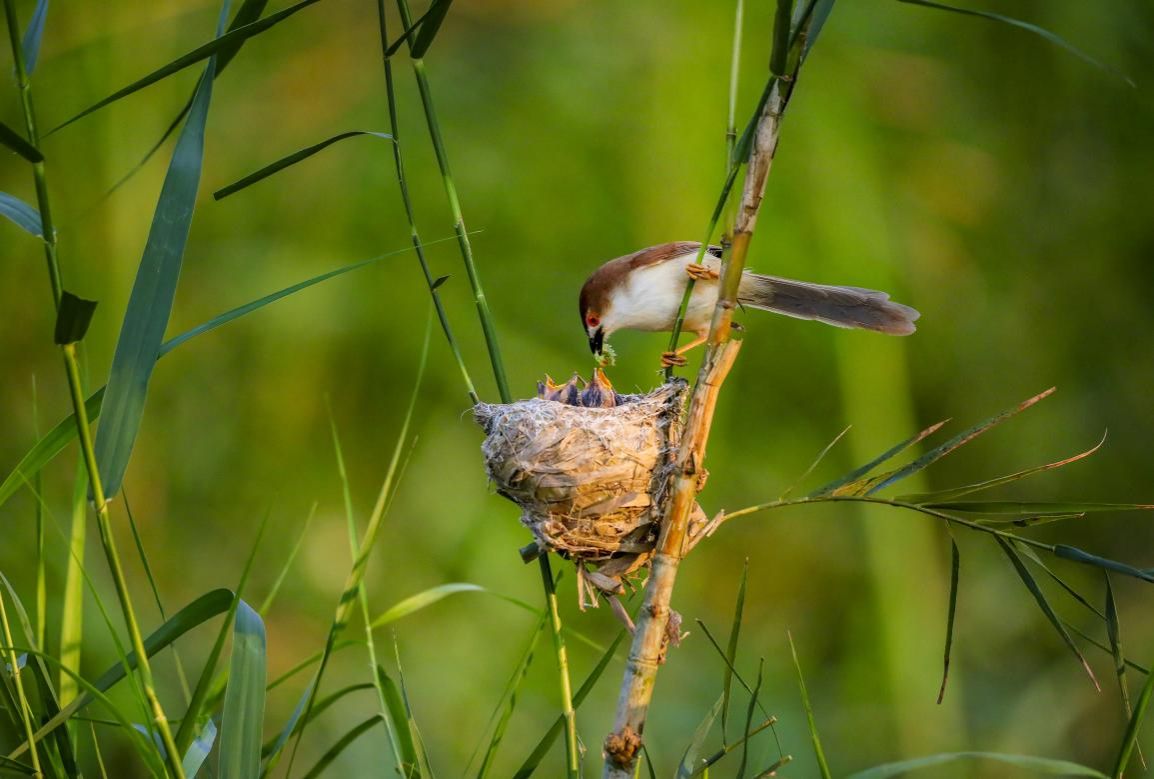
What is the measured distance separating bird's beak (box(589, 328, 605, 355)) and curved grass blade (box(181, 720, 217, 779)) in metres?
1.96

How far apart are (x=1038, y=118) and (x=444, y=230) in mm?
2897

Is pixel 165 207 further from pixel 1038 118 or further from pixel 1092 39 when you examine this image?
pixel 1038 118

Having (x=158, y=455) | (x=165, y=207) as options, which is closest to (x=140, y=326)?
(x=165, y=207)

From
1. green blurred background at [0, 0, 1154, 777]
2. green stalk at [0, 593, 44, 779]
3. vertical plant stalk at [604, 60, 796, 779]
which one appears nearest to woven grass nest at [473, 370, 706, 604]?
vertical plant stalk at [604, 60, 796, 779]

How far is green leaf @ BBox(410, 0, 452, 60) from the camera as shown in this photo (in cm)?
143

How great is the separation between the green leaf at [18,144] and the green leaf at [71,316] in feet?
0.54

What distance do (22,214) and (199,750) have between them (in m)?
0.78

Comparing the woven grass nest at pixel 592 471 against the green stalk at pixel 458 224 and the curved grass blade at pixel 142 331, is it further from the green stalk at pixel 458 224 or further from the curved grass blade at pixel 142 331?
the curved grass blade at pixel 142 331

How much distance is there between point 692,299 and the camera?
10.1ft

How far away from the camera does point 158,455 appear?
4957 mm

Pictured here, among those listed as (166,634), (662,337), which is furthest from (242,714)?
(662,337)

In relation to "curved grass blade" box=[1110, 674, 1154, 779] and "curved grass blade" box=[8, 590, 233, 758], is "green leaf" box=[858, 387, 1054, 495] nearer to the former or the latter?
"curved grass blade" box=[1110, 674, 1154, 779]

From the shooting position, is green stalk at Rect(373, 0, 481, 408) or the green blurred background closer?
green stalk at Rect(373, 0, 481, 408)

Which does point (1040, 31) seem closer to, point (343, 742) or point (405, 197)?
point (405, 197)
